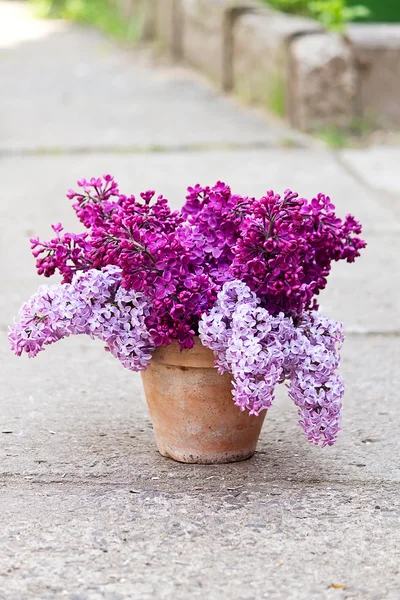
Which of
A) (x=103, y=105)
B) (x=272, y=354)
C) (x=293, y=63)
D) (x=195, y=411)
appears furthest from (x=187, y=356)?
(x=103, y=105)

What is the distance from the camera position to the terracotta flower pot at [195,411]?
2.52 m

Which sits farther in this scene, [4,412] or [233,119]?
[233,119]

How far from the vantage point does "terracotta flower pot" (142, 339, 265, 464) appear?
8.26ft

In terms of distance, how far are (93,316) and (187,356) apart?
248 mm

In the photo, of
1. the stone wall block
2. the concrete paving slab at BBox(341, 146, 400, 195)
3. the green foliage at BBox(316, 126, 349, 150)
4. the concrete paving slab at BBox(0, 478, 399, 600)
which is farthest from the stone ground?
the stone wall block

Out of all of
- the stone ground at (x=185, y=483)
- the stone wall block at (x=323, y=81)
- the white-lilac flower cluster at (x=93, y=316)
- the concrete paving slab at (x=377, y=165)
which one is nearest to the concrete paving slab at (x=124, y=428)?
the stone ground at (x=185, y=483)

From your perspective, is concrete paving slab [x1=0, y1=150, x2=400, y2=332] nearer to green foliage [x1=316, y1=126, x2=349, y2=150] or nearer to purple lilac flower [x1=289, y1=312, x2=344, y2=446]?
green foliage [x1=316, y1=126, x2=349, y2=150]

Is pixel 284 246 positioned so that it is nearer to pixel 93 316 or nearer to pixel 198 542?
pixel 93 316

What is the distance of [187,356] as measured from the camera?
2.50 metres

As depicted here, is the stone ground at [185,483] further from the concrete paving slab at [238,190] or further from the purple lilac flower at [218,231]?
the purple lilac flower at [218,231]

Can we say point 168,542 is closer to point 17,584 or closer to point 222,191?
point 17,584

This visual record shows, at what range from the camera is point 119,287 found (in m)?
2.47

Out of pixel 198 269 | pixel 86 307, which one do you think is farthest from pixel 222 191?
pixel 86 307

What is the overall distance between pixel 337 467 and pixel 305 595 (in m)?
0.62
